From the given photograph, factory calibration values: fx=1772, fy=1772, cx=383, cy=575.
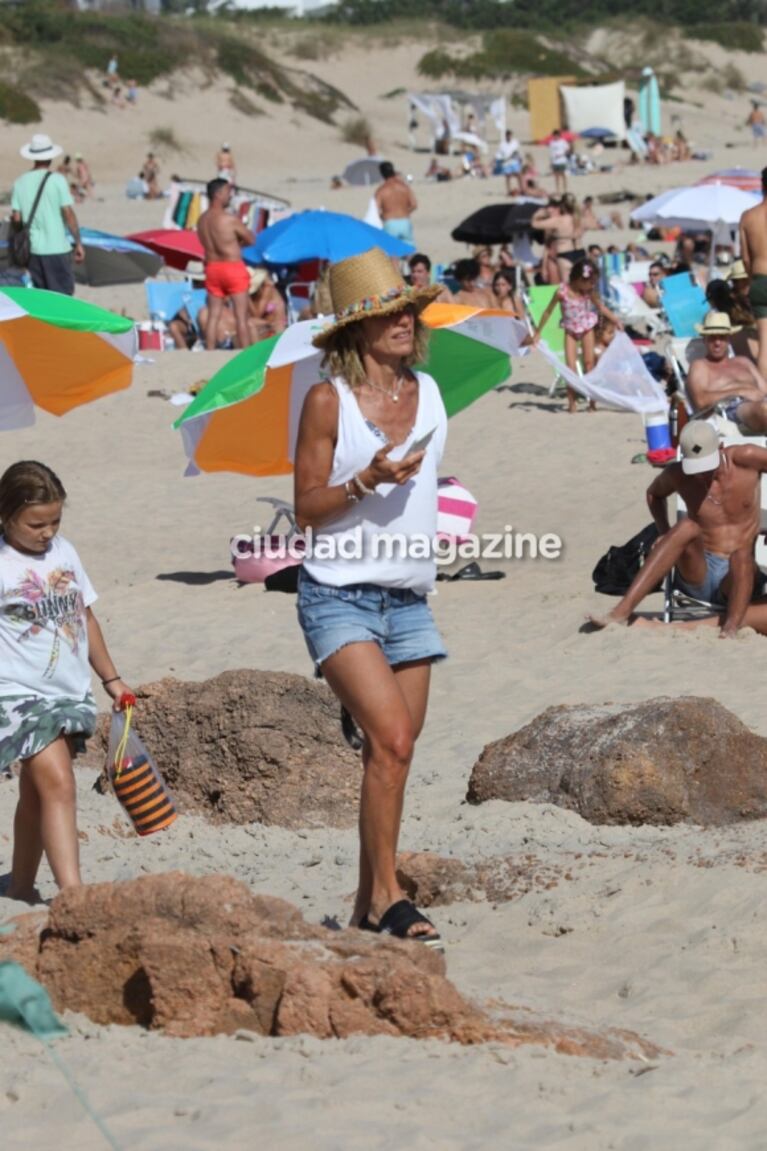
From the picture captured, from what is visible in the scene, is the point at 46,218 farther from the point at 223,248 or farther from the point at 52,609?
the point at 52,609

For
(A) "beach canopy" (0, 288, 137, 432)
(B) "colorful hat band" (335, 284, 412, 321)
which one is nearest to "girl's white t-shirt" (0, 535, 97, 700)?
(B) "colorful hat band" (335, 284, 412, 321)

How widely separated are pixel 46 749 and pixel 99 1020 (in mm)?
892

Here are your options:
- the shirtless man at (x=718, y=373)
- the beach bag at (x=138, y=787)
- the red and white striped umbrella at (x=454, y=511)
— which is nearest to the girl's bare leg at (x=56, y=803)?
the beach bag at (x=138, y=787)

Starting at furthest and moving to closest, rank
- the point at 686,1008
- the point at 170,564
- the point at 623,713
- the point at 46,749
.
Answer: the point at 170,564 < the point at 623,713 < the point at 46,749 < the point at 686,1008

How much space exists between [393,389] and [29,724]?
3.90 ft

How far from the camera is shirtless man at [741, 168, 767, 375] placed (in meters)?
10.6

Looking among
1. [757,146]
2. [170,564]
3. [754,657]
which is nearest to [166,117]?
[757,146]

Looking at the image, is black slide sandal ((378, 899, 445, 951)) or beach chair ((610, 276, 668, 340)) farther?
beach chair ((610, 276, 668, 340))

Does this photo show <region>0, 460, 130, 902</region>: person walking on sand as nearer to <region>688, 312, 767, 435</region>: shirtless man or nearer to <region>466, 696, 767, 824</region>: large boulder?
<region>466, 696, 767, 824</region>: large boulder

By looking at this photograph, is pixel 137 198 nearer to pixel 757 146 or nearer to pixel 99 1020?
pixel 757 146

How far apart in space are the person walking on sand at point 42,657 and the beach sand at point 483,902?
0.65m

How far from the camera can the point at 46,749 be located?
4270 mm

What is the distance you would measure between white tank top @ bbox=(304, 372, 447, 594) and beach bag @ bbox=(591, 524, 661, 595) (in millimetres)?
4596

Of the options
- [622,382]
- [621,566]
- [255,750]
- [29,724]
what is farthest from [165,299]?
[29,724]
